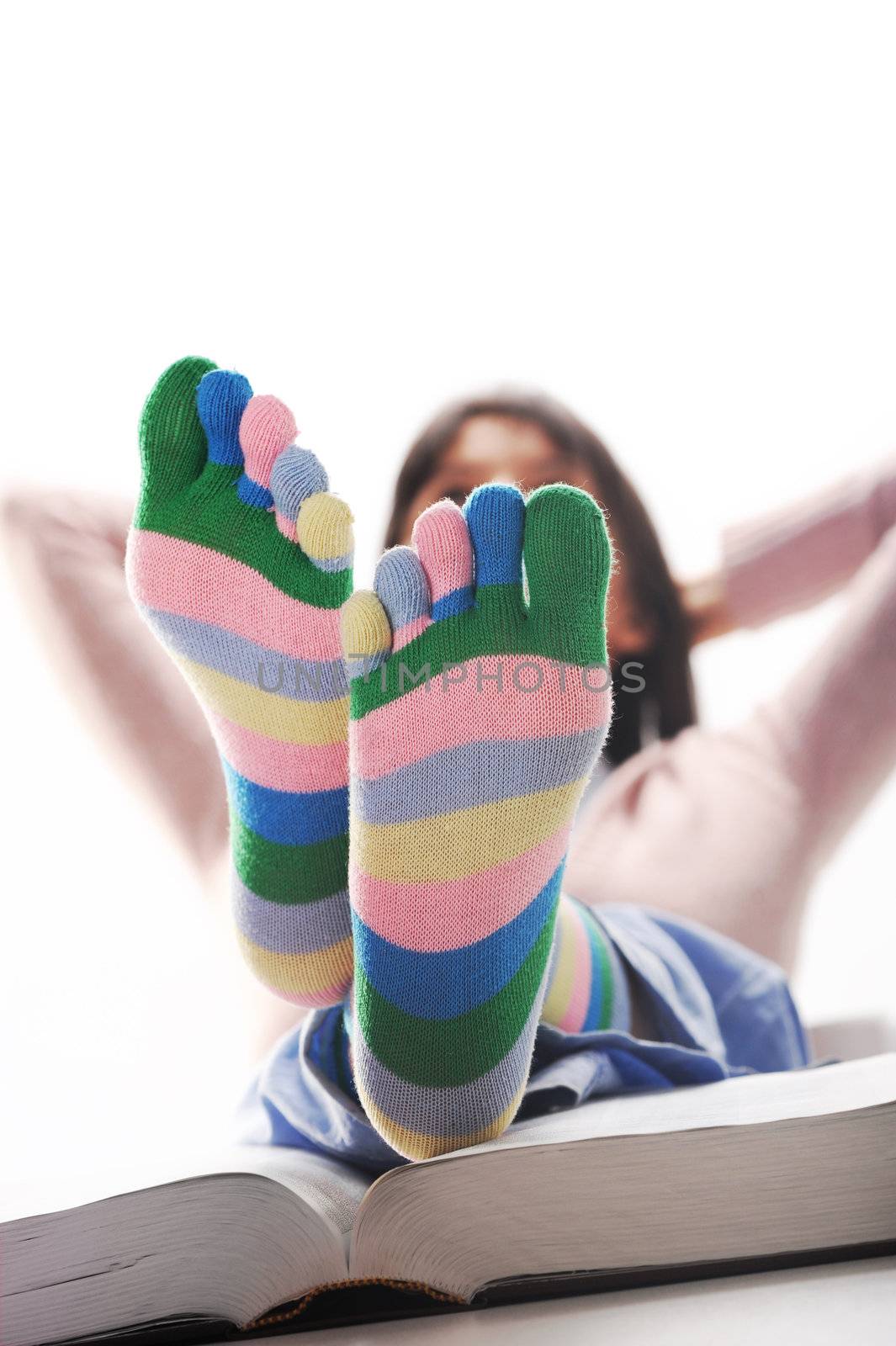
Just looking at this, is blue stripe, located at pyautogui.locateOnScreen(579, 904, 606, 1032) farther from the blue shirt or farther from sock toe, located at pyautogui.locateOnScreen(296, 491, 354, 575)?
sock toe, located at pyautogui.locateOnScreen(296, 491, 354, 575)

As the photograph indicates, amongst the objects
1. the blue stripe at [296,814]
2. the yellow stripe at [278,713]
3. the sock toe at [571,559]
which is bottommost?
the blue stripe at [296,814]

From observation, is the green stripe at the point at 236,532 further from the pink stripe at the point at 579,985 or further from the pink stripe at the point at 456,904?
the pink stripe at the point at 579,985

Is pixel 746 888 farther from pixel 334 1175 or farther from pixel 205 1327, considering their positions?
pixel 205 1327

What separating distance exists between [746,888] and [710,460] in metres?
0.66

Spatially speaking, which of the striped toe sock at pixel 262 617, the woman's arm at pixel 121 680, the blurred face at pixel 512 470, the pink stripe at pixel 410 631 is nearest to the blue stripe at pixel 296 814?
the striped toe sock at pixel 262 617

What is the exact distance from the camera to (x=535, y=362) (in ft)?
4.97

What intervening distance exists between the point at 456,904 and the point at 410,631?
0.45 ft

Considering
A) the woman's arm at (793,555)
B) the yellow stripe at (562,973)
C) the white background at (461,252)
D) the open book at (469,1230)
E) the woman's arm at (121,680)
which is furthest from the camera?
the white background at (461,252)

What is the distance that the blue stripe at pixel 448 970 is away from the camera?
0.55m

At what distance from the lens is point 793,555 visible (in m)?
1.25

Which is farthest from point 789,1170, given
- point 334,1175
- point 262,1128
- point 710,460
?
point 710,460

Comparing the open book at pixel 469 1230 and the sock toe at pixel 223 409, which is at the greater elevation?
the sock toe at pixel 223 409

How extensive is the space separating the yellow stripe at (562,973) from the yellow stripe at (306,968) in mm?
120

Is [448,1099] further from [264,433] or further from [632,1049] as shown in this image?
[264,433]
